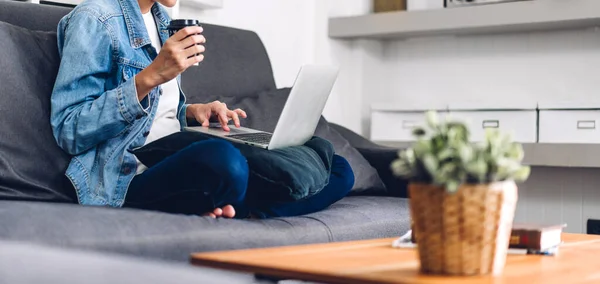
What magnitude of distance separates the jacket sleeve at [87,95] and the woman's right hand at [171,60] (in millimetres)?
29

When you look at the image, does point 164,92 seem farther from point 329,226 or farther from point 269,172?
point 329,226

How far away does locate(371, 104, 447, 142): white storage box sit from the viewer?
3.60 m

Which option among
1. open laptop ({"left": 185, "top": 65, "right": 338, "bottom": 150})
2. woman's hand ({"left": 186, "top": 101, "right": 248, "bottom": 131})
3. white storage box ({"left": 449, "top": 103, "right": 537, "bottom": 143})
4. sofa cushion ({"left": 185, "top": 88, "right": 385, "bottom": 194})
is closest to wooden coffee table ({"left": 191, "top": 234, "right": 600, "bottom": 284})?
open laptop ({"left": 185, "top": 65, "right": 338, "bottom": 150})

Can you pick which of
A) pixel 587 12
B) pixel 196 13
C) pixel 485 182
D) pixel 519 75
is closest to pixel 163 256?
pixel 485 182

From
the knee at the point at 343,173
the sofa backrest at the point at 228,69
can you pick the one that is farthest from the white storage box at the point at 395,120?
the knee at the point at 343,173

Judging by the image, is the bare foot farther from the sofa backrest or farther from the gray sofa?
the sofa backrest

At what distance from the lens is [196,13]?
10.4 ft

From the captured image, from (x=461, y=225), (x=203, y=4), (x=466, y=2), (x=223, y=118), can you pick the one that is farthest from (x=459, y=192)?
(x=466, y=2)

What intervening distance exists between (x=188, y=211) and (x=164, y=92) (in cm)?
46

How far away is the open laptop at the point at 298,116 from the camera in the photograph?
1846 millimetres

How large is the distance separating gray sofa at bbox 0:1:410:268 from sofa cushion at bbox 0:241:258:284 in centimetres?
74

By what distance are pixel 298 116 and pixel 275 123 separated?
0.56 metres

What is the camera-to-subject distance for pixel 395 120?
367cm

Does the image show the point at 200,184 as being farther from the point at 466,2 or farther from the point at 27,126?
the point at 466,2
